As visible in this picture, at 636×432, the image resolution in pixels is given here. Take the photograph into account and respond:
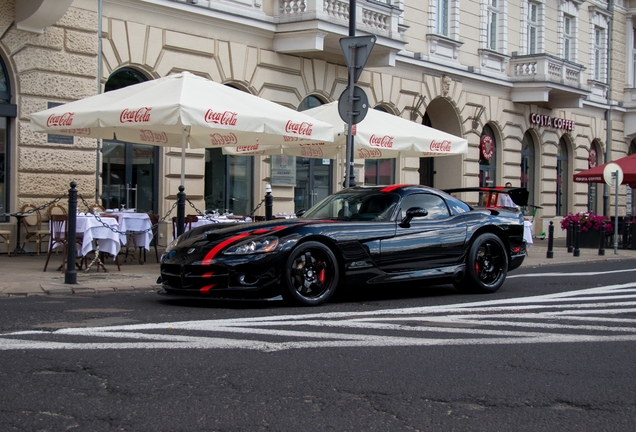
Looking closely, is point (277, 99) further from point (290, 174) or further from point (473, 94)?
point (473, 94)

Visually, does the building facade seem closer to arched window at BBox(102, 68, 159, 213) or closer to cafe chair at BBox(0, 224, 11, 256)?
arched window at BBox(102, 68, 159, 213)

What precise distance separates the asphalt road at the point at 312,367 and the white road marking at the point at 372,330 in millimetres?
16

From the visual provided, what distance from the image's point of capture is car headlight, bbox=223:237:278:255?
885 cm

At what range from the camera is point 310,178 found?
22859mm

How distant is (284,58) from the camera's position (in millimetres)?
21172

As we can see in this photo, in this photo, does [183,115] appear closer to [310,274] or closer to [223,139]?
[223,139]

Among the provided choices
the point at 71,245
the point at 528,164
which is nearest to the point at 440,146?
A: the point at 71,245

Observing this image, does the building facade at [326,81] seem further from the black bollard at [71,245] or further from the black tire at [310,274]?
the black tire at [310,274]

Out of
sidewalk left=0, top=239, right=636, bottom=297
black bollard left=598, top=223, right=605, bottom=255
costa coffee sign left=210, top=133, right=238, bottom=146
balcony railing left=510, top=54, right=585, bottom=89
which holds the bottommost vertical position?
sidewalk left=0, top=239, right=636, bottom=297

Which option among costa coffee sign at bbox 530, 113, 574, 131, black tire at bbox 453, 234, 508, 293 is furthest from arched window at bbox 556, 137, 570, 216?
black tire at bbox 453, 234, 508, 293

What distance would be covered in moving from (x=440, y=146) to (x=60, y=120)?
7.46 meters

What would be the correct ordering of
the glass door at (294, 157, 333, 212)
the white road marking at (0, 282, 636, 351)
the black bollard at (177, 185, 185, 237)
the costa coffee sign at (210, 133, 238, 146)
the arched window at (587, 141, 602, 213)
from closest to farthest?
the white road marking at (0, 282, 636, 351), the black bollard at (177, 185, 185, 237), the costa coffee sign at (210, 133, 238, 146), the glass door at (294, 157, 333, 212), the arched window at (587, 141, 602, 213)

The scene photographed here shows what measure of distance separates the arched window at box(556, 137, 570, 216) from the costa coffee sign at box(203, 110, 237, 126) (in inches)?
888

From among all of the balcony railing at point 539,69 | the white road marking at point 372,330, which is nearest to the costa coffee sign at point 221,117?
the white road marking at point 372,330
